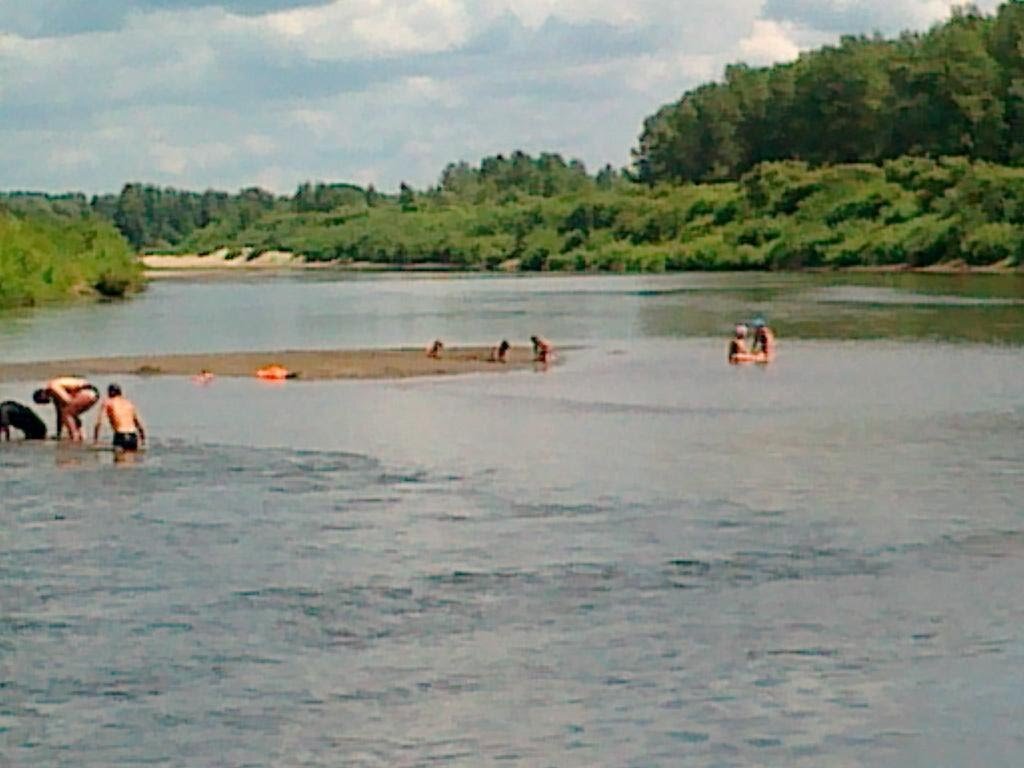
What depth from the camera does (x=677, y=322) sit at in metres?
81.3

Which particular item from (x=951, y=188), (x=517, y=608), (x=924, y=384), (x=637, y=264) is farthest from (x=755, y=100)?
(x=517, y=608)

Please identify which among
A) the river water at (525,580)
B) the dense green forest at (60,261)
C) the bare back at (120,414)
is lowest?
the river water at (525,580)

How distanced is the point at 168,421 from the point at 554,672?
76.8ft

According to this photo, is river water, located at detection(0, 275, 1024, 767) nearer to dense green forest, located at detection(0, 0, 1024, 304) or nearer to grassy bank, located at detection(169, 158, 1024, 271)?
dense green forest, located at detection(0, 0, 1024, 304)

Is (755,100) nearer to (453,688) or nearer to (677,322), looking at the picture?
(677,322)

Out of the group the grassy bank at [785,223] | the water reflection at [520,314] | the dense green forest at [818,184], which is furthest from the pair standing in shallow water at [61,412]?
the grassy bank at [785,223]

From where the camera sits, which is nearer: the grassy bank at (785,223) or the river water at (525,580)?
the river water at (525,580)

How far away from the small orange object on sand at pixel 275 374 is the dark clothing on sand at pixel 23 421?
16.3 meters

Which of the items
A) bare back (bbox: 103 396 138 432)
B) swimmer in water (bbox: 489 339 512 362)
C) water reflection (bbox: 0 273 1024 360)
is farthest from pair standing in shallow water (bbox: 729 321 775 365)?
bare back (bbox: 103 396 138 432)

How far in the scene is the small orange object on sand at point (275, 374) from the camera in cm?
5366

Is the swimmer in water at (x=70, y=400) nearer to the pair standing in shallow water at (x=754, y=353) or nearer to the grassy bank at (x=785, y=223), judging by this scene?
the pair standing in shallow water at (x=754, y=353)

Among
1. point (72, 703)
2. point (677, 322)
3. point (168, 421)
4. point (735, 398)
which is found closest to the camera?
point (72, 703)

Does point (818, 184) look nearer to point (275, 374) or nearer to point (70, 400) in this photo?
point (275, 374)

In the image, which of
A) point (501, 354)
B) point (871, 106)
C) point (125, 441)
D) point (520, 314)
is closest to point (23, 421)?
point (125, 441)
